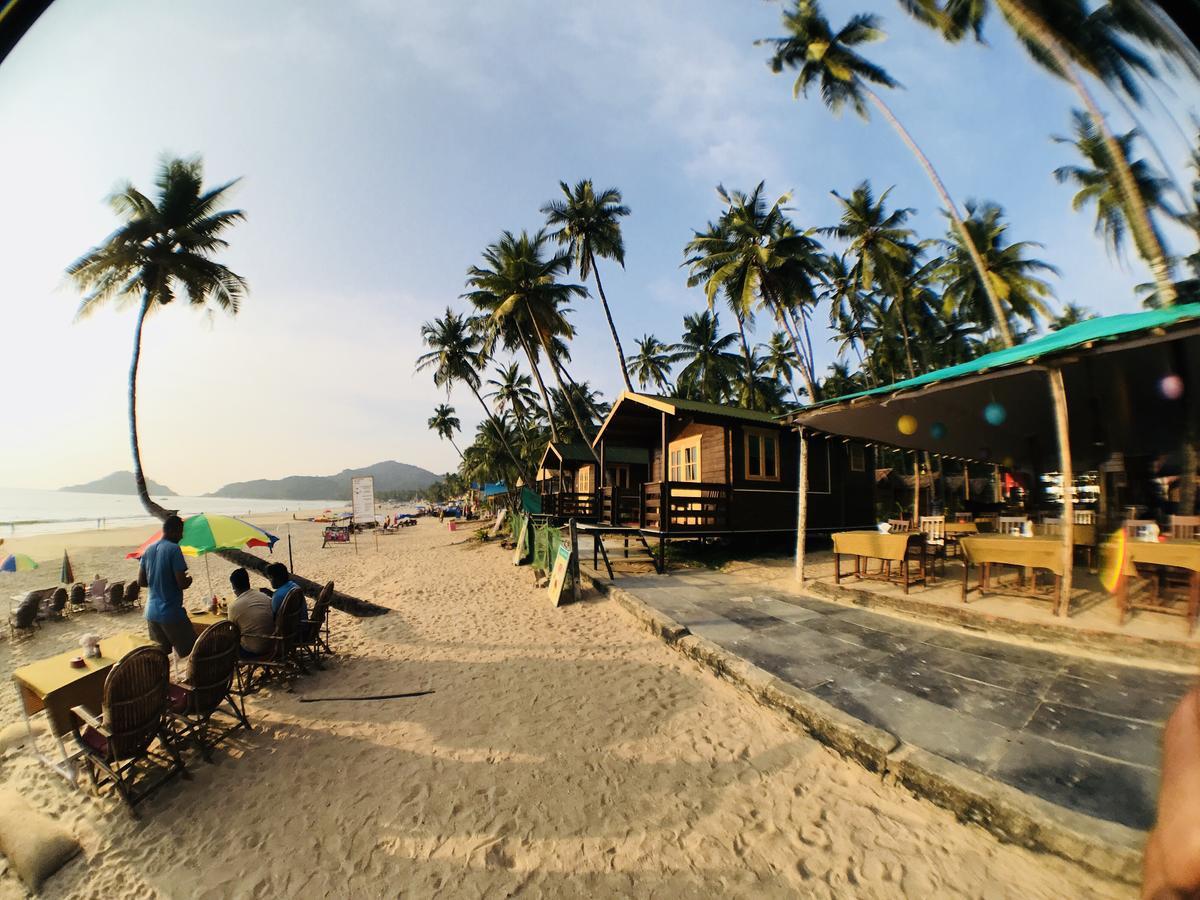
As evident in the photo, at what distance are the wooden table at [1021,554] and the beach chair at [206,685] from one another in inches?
378

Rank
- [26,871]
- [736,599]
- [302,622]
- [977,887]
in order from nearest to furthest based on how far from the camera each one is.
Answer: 1. [977,887]
2. [26,871]
3. [302,622]
4. [736,599]

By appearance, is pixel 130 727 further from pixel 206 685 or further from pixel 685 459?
pixel 685 459

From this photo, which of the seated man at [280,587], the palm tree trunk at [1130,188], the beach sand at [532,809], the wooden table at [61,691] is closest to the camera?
the beach sand at [532,809]

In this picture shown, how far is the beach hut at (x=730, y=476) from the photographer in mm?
12500

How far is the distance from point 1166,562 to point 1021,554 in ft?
4.27

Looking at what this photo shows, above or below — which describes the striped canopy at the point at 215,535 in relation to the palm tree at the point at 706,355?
below

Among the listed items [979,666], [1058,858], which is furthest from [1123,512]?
[1058,858]

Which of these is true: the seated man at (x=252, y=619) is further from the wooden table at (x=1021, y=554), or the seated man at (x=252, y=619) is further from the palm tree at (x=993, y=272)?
the palm tree at (x=993, y=272)

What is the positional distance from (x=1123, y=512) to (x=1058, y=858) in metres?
12.2

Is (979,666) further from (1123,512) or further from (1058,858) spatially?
(1123,512)

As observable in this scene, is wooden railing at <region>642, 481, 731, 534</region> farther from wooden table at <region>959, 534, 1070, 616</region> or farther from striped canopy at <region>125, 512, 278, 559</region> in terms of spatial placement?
striped canopy at <region>125, 512, 278, 559</region>

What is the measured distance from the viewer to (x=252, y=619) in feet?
20.0

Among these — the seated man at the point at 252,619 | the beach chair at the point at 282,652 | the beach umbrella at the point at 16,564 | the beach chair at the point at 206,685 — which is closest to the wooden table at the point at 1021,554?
the beach chair at the point at 206,685

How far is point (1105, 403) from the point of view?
9.01 metres
